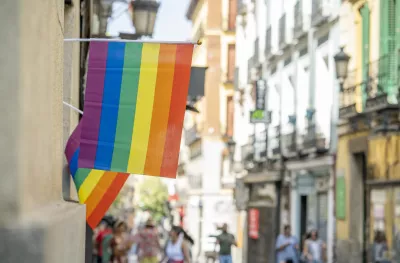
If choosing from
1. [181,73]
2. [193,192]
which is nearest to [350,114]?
[181,73]

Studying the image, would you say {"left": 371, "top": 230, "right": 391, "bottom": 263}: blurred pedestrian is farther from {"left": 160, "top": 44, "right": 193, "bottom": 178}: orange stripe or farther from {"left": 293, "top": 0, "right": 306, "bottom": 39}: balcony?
{"left": 160, "top": 44, "right": 193, "bottom": 178}: orange stripe

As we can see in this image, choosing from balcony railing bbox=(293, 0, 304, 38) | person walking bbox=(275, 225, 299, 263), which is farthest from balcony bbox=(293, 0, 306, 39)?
person walking bbox=(275, 225, 299, 263)

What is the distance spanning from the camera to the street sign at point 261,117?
36.5 m

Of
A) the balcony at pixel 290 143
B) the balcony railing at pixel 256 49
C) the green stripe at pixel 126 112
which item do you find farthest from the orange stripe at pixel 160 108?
the balcony railing at pixel 256 49

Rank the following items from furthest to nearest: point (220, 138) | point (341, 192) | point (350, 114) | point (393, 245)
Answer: point (220, 138) → point (341, 192) → point (350, 114) → point (393, 245)

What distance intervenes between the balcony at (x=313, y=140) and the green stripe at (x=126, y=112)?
850 inches

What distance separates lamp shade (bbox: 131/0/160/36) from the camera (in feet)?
57.5

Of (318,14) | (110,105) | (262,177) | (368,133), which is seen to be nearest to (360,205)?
(368,133)

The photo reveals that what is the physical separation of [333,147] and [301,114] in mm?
4281

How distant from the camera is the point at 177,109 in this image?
793 centimetres

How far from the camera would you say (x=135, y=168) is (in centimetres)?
778

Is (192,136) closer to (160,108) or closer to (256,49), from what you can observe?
(256,49)

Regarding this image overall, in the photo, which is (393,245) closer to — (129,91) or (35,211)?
(129,91)

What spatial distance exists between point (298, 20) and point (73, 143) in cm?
2512
